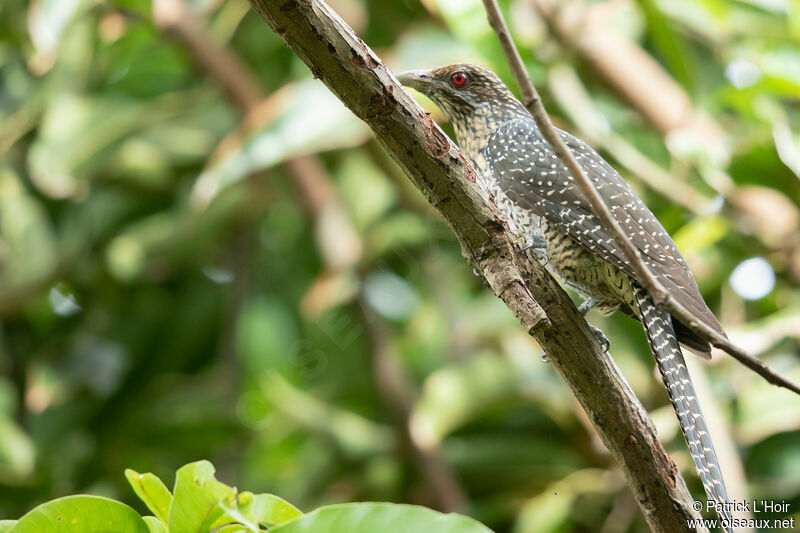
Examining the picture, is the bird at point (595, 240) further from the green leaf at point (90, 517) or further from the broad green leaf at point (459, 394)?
the green leaf at point (90, 517)

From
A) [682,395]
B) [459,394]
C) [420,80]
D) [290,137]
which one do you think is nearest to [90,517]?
[682,395]

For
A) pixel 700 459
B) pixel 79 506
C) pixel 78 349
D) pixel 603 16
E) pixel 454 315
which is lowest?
pixel 79 506

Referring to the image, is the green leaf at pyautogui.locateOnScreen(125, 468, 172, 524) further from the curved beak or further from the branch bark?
the curved beak

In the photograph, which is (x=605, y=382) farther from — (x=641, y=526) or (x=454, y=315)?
(x=454, y=315)

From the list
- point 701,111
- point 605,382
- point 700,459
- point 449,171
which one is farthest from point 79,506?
point 701,111

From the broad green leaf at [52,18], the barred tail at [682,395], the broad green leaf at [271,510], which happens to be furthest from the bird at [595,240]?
the broad green leaf at [52,18]

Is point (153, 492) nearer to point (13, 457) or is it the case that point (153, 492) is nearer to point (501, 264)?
point (501, 264)

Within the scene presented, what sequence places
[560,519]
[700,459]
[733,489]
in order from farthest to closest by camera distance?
[560,519]
[733,489]
[700,459]
